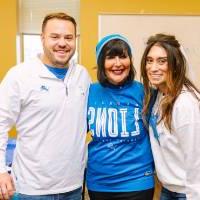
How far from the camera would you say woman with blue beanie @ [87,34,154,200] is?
1682mm

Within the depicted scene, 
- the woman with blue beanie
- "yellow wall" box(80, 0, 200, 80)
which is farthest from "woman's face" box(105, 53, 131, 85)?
"yellow wall" box(80, 0, 200, 80)

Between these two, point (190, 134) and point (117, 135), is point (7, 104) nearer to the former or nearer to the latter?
point (117, 135)

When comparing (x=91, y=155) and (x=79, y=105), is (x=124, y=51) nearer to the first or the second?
(x=79, y=105)

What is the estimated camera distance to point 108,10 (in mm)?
3594

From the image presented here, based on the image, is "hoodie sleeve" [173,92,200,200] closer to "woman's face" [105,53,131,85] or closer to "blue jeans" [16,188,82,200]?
"woman's face" [105,53,131,85]

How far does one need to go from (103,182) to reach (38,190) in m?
0.35

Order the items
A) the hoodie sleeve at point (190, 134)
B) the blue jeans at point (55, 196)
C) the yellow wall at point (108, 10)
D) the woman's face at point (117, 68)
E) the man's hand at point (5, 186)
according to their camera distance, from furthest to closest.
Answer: the yellow wall at point (108, 10)
the woman's face at point (117, 68)
the blue jeans at point (55, 196)
the man's hand at point (5, 186)
the hoodie sleeve at point (190, 134)

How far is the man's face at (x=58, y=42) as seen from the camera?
1.64m

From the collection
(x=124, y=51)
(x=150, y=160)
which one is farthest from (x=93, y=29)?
(x=150, y=160)

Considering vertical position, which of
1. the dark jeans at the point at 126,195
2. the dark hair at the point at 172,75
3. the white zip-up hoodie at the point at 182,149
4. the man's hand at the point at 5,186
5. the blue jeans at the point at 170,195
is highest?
the dark hair at the point at 172,75

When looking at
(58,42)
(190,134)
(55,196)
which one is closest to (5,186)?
(55,196)

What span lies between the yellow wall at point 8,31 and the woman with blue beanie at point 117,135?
86.3 inches

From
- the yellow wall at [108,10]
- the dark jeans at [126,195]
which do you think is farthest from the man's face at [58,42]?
the yellow wall at [108,10]

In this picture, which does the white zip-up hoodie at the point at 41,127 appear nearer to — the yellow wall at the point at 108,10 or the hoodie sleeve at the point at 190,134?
the hoodie sleeve at the point at 190,134
